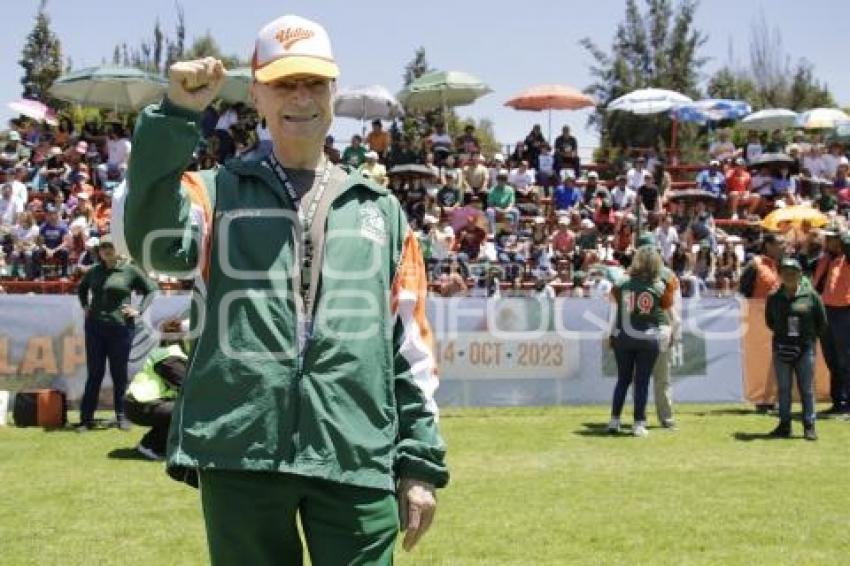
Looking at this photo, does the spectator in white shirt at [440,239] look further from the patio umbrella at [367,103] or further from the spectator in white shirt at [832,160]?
the spectator in white shirt at [832,160]

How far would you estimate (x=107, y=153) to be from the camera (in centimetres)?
2542

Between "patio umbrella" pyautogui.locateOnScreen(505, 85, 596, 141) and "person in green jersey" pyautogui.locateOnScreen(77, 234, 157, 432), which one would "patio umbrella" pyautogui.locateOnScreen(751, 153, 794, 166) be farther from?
"person in green jersey" pyautogui.locateOnScreen(77, 234, 157, 432)

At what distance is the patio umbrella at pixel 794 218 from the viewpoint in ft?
67.4

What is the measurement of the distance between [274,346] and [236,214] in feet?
1.19

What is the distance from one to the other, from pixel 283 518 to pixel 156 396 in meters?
8.08

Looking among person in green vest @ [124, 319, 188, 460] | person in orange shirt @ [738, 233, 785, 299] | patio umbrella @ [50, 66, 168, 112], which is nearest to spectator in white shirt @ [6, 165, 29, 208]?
patio umbrella @ [50, 66, 168, 112]

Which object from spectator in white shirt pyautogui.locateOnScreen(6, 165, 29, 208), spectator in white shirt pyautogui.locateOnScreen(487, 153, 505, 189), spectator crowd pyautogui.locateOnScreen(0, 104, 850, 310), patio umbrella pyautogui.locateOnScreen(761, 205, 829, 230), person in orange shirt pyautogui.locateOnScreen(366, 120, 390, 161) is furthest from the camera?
person in orange shirt pyautogui.locateOnScreen(366, 120, 390, 161)

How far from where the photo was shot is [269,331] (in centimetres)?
310

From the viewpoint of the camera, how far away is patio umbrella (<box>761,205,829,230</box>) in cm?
2053

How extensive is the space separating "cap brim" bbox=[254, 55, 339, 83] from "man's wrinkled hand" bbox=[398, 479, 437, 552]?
111cm

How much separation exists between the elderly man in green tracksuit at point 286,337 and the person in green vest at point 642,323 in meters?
9.90

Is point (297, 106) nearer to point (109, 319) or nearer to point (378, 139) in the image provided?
point (109, 319)

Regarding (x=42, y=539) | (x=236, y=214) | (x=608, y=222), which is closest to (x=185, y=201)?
(x=236, y=214)

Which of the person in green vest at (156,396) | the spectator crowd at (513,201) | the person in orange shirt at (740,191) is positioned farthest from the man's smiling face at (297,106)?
the person in orange shirt at (740,191)
